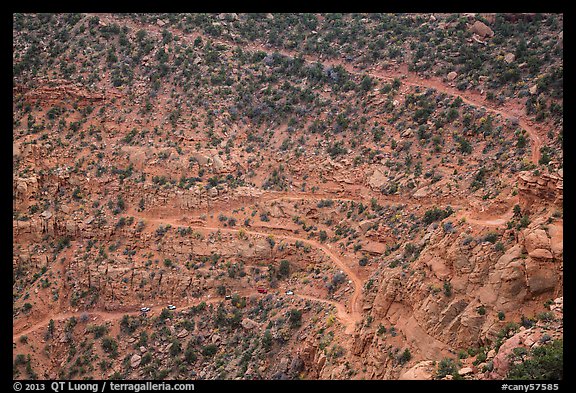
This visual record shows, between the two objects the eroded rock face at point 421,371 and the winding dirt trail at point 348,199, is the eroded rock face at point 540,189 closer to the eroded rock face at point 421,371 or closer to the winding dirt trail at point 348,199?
the winding dirt trail at point 348,199

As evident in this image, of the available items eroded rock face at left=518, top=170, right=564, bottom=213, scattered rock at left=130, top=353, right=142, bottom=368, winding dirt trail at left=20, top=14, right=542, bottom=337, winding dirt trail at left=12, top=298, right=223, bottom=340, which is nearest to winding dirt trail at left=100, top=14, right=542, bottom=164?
winding dirt trail at left=20, top=14, right=542, bottom=337

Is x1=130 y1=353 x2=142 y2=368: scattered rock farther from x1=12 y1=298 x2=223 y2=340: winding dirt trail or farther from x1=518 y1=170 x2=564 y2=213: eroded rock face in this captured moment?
x1=518 y1=170 x2=564 y2=213: eroded rock face

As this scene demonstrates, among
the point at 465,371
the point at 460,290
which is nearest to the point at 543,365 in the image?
the point at 465,371

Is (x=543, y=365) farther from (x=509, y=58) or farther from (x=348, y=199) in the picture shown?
(x=509, y=58)

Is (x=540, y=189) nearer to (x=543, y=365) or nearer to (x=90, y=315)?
(x=543, y=365)

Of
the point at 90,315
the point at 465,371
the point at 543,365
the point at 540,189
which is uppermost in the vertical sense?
the point at 540,189

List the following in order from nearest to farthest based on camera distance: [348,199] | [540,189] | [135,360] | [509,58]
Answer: [540,189] < [135,360] < [348,199] < [509,58]

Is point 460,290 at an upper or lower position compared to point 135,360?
upper

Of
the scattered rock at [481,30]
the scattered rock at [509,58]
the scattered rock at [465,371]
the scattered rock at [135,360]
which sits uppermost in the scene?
the scattered rock at [481,30]

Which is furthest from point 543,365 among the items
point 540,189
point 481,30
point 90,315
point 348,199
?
point 481,30

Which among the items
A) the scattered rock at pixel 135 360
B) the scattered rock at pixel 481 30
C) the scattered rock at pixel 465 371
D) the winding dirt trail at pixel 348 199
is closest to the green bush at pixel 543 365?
the scattered rock at pixel 465 371

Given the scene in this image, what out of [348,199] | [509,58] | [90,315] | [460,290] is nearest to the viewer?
[460,290]

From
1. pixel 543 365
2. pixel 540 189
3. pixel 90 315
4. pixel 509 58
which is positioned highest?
pixel 509 58

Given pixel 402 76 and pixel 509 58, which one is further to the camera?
pixel 402 76
